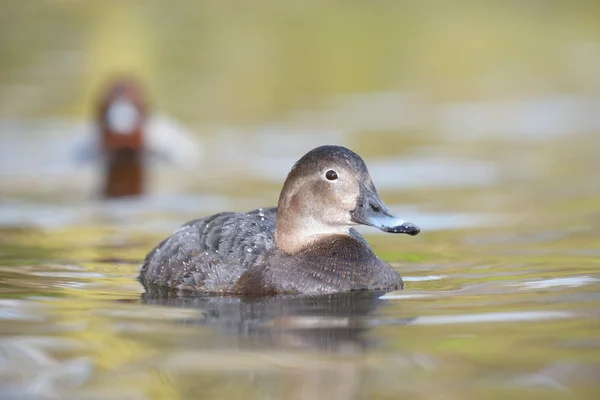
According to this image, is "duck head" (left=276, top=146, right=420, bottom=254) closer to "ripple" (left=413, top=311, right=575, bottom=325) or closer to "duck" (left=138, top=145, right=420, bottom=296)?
"duck" (left=138, top=145, right=420, bottom=296)

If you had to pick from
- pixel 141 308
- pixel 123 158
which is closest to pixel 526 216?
pixel 141 308

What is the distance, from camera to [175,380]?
5.30 meters

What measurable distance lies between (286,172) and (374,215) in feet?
22.7

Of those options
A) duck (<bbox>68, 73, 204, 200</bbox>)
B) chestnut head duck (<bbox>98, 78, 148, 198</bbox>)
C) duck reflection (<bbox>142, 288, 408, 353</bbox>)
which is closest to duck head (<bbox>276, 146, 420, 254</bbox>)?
duck reflection (<bbox>142, 288, 408, 353</bbox>)

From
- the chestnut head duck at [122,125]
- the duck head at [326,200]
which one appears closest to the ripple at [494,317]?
the duck head at [326,200]

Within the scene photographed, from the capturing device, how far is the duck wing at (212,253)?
7602 millimetres

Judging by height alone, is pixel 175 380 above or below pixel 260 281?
below

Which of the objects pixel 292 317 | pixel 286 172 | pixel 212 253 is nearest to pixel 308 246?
pixel 212 253

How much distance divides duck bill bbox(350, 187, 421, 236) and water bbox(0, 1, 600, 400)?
0.42 meters

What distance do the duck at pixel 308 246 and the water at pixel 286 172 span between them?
19 cm

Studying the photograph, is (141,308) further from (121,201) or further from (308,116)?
(308,116)

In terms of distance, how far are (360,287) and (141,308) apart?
132 centimetres

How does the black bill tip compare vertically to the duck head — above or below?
below

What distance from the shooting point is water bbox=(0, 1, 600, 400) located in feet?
18.2
